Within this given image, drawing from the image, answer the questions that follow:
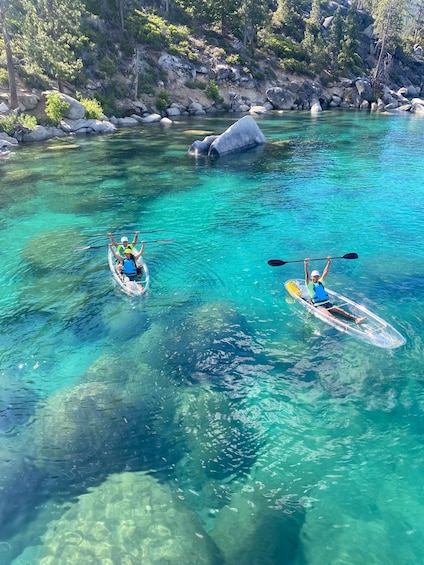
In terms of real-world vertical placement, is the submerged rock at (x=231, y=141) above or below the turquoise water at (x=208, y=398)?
above

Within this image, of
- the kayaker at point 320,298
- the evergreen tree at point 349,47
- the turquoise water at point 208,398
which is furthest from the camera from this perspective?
the evergreen tree at point 349,47

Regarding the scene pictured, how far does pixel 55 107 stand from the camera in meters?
47.1

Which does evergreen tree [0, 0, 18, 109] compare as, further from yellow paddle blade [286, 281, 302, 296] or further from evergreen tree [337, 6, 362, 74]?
evergreen tree [337, 6, 362, 74]

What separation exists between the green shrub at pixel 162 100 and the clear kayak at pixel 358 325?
5668 cm

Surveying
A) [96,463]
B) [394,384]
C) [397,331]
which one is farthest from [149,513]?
[397,331]

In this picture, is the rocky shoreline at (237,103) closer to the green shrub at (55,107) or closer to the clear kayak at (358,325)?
the green shrub at (55,107)

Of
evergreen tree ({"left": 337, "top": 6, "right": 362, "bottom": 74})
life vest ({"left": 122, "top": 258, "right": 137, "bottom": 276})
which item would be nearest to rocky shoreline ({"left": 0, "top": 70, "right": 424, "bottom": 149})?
evergreen tree ({"left": 337, "top": 6, "right": 362, "bottom": 74})

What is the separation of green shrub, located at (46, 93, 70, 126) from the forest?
368cm

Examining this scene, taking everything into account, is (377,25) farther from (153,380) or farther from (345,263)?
(153,380)

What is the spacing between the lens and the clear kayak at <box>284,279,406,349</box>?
45.9 feet

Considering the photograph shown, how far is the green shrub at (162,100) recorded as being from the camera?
6462 cm

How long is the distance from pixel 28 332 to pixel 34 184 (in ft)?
67.4

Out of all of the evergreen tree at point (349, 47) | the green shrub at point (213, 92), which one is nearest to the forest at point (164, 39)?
the evergreen tree at point (349, 47)

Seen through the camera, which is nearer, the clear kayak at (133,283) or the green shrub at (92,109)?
the clear kayak at (133,283)
